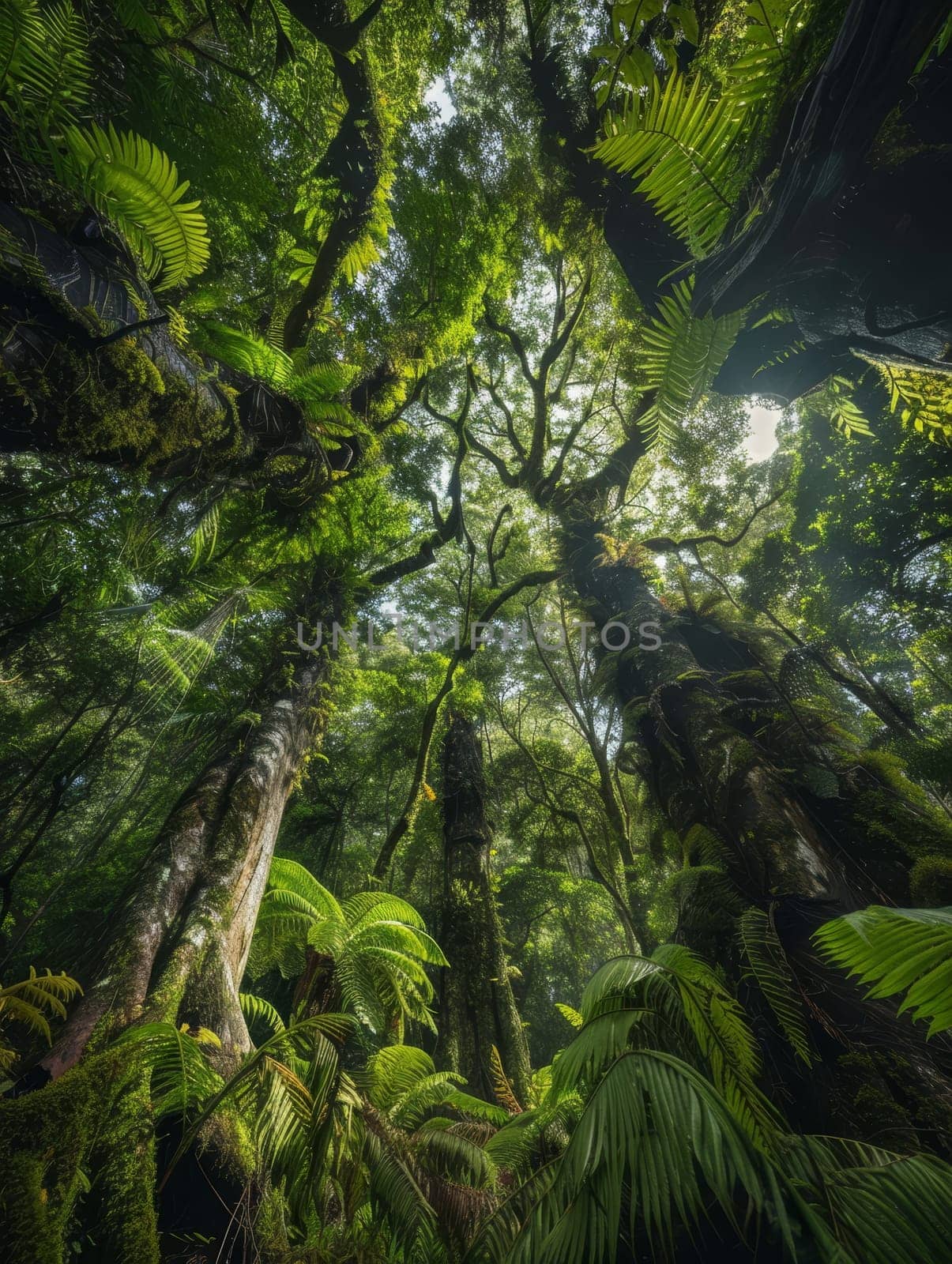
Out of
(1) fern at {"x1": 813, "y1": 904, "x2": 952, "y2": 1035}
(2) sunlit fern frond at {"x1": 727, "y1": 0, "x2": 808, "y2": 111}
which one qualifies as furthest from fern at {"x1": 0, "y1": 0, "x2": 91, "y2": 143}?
(1) fern at {"x1": 813, "y1": 904, "x2": 952, "y2": 1035}

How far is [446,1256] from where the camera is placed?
68.4 inches

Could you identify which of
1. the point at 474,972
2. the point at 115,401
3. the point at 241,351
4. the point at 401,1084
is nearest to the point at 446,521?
the point at 241,351

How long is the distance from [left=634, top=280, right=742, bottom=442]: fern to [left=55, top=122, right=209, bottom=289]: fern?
206cm

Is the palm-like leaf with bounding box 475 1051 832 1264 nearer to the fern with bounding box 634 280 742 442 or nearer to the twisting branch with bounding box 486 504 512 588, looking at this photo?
the fern with bounding box 634 280 742 442

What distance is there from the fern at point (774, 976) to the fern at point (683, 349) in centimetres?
253

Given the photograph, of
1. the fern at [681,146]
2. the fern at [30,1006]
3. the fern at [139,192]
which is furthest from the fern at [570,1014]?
the fern at [139,192]

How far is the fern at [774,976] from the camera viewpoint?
6.29ft

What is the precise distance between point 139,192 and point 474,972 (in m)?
5.81

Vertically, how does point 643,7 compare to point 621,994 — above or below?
above

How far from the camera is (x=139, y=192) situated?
1935 millimetres

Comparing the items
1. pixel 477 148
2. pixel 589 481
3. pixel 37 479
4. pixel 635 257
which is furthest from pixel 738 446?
pixel 37 479

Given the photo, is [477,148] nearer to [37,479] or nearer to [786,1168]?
[37,479]

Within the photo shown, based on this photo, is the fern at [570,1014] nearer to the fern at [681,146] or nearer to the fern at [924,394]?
the fern at [924,394]

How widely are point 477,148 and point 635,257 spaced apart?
3.40 meters
